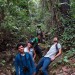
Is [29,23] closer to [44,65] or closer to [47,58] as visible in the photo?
[47,58]

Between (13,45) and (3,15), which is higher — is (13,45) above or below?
below

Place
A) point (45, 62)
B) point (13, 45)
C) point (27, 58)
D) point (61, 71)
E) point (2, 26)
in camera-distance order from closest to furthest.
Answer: point (27, 58), point (45, 62), point (61, 71), point (2, 26), point (13, 45)

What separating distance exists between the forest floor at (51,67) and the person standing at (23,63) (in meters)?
3.06

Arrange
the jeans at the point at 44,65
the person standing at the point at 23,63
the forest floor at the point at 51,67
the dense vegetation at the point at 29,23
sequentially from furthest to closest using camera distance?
the dense vegetation at the point at 29,23 → the forest floor at the point at 51,67 → the jeans at the point at 44,65 → the person standing at the point at 23,63

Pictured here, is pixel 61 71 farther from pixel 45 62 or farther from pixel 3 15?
pixel 3 15

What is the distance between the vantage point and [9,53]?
11.7m

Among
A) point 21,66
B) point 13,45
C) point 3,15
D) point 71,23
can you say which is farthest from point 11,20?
point 21,66

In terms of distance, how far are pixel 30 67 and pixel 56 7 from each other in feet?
25.6

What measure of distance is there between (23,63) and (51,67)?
384cm

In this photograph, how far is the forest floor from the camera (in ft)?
30.6

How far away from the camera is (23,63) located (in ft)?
21.1

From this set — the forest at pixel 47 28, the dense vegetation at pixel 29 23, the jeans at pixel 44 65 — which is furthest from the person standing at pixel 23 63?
the dense vegetation at pixel 29 23

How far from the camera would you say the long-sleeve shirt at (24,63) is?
20.7 ft

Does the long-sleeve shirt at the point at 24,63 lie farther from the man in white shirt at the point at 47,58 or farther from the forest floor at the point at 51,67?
the forest floor at the point at 51,67
